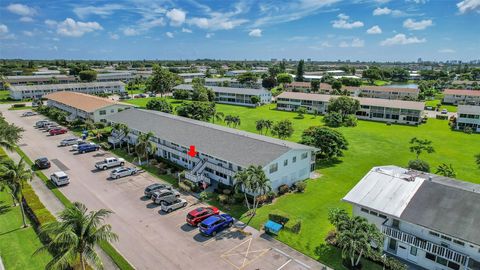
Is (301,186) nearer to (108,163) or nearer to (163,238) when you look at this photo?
(163,238)

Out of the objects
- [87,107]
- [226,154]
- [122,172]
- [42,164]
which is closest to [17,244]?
[122,172]

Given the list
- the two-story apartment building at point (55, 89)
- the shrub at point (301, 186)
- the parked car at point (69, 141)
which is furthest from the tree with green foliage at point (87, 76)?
the shrub at point (301, 186)

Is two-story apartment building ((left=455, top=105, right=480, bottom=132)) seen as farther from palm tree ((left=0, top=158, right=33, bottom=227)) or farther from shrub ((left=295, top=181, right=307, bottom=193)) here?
palm tree ((left=0, top=158, right=33, bottom=227))

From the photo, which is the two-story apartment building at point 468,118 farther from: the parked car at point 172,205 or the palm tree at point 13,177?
the palm tree at point 13,177

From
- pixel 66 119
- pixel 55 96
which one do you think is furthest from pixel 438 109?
pixel 55 96

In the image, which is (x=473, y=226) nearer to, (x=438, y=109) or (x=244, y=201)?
(x=244, y=201)

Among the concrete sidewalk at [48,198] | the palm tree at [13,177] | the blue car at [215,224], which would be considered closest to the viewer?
the palm tree at [13,177]
